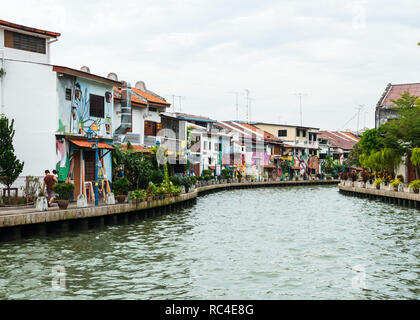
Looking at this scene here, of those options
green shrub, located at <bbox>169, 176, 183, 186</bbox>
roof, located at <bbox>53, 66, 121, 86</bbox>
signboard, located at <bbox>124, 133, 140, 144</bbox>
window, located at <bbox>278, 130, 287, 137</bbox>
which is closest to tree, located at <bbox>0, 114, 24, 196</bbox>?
roof, located at <bbox>53, 66, 121, 86</bbox>

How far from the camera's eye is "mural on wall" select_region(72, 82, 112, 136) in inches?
1159

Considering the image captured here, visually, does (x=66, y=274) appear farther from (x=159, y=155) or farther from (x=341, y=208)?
(x=341, y=208)

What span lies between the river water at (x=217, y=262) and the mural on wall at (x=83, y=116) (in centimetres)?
647

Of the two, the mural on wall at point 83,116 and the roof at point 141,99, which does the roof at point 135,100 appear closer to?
the roof at point 141,99

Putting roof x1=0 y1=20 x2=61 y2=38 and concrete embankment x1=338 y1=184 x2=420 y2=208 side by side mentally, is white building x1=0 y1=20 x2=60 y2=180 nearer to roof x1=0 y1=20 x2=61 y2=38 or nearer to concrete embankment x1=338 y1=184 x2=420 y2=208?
roof x1=0 y1=20 x2=61 y2=38

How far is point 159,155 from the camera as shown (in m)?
38.7

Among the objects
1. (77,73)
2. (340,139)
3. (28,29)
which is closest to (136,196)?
(77,73)

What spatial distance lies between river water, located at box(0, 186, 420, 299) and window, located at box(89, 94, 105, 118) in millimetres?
7478

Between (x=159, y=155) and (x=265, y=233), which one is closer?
(x=265, y=233)

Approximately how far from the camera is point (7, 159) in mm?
24516

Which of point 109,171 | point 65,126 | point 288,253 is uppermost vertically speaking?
point 65,126

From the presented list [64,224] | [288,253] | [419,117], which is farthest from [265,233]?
[419,117]
